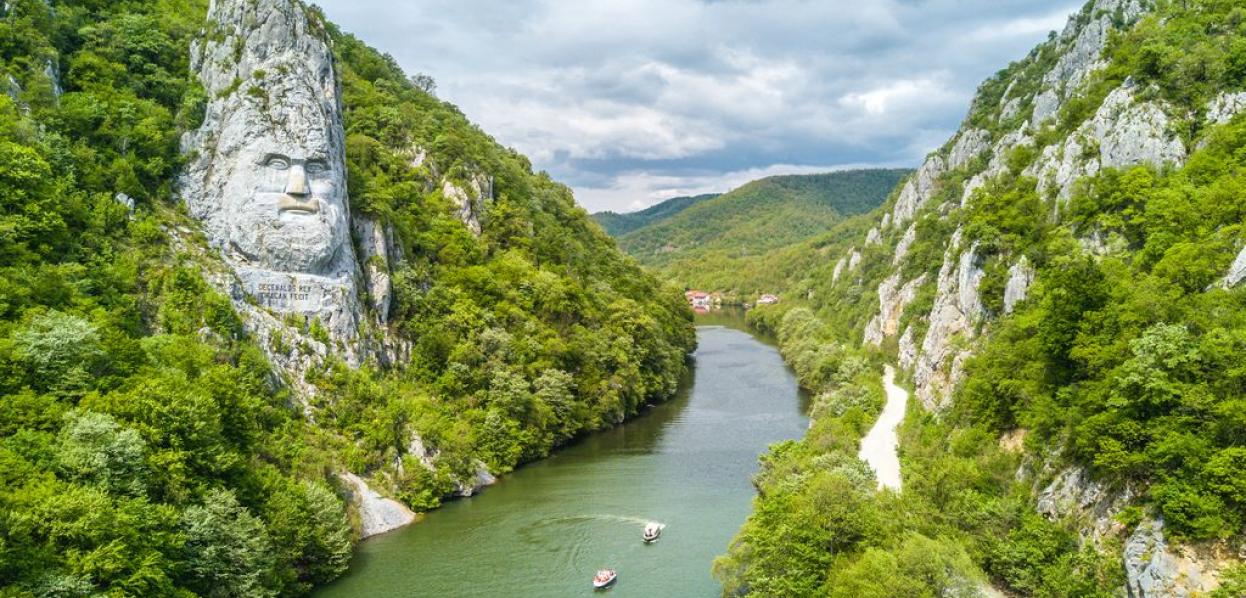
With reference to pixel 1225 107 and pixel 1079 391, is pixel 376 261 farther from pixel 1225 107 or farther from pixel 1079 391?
pixel 1225 107

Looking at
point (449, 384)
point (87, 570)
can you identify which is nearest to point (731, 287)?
point (449, 384)

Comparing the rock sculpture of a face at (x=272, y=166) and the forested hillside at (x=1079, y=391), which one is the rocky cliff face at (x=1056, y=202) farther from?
the rock sculpture of a face at (x=272, y=166)

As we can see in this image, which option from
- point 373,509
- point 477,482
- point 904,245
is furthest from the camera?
point 904,245

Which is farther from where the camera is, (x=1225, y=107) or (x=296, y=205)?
(x=296, y=205)

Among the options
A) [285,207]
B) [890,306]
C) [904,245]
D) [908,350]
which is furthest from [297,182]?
[904,245]

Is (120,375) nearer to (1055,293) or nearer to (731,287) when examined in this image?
(1055,293)

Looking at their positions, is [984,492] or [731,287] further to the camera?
[731,287]

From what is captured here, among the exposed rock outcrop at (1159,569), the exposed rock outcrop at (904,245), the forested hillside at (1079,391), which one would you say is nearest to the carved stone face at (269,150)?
the forested hillside at (1079,391)
